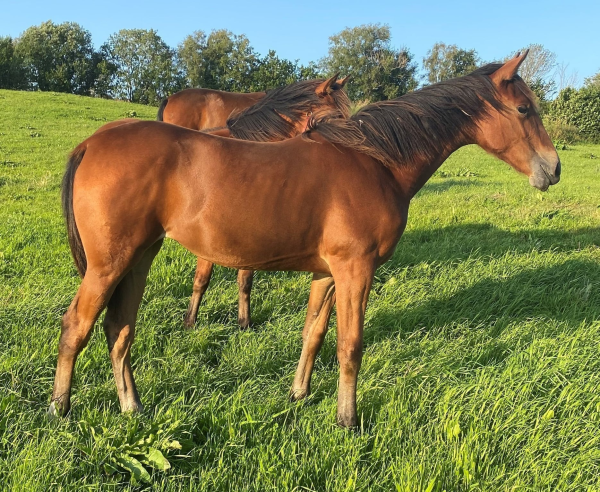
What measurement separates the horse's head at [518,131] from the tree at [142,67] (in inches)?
1713

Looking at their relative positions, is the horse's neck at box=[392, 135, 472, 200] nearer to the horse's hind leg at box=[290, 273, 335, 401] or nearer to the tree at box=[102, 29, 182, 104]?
the horse's hind leg at box=[290, 273, 335, 401]

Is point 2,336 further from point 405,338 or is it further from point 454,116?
point 454,116

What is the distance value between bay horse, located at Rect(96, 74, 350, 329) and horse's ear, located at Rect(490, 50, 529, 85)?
3.45 ft

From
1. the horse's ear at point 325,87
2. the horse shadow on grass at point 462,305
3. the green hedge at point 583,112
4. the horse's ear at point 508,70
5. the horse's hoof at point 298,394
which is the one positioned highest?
the green hedge at point 583,112

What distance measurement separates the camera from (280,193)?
2.41 metres

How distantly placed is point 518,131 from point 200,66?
5041 cm

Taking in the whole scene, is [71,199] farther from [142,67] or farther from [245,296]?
[142,67]

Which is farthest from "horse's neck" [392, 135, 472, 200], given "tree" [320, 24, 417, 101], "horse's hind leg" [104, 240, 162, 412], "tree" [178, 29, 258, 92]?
"tree" [320, 24, 417, 101]

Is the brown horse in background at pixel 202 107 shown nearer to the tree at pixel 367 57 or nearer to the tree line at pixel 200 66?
the tree line at pixel 200 66

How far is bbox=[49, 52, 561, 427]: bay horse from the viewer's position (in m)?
2.32

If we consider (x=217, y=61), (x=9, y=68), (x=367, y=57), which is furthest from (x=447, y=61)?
(x=9, y=68)

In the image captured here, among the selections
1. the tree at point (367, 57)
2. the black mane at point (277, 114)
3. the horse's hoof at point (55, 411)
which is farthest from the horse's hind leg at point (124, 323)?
the tree at point (367, 57)

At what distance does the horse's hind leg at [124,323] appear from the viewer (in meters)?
2.62

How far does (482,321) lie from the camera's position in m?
3.95
